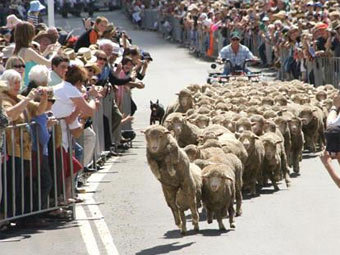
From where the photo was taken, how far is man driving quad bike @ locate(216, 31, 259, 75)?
96.1 ft

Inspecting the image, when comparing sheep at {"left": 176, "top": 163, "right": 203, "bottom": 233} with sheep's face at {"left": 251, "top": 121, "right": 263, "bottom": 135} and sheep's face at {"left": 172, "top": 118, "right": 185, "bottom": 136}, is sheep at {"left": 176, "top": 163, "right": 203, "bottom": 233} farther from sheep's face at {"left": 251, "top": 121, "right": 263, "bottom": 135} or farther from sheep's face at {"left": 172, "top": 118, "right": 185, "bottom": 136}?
sheep's face at {"left": 251, "top": 121, "right": 263, "bottom": 135}

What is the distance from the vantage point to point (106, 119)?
21.2 metres

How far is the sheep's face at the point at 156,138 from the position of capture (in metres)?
13.7

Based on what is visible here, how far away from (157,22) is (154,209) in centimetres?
4887

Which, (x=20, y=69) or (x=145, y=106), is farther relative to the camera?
(x=145, y=106)

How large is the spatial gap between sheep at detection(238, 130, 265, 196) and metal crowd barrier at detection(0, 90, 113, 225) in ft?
8.26

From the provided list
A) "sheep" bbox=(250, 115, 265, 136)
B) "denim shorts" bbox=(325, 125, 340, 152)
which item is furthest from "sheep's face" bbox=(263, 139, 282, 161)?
"denim shorts" bbox=(325, 125, 340, 152)

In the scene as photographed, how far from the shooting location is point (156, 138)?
13.8 meters

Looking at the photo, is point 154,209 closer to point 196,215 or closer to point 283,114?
point 196,215

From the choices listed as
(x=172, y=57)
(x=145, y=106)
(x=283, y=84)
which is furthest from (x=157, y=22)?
(x=283, y=84)

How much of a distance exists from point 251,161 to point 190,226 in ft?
8.99

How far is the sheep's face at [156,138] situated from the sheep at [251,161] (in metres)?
3.27

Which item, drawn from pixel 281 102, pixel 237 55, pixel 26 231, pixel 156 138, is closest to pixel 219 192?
pixel 156 138

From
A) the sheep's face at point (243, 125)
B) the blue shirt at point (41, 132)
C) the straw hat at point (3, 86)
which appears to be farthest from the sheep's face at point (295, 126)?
the straw hat at point (3, 86)
